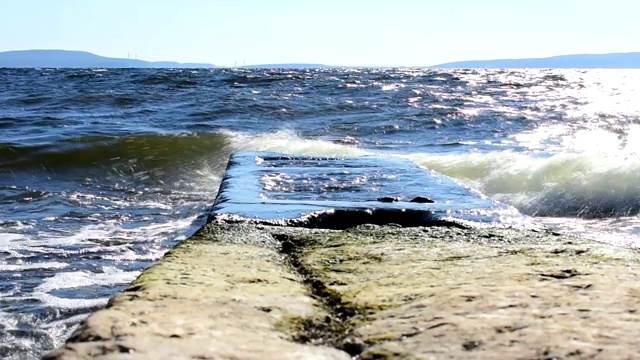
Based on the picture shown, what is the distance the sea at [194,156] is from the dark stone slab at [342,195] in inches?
16.7

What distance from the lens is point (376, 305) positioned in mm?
1482

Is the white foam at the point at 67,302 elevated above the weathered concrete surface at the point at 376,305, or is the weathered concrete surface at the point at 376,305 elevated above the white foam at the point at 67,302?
the weathered concrete surface at the point at 376,305

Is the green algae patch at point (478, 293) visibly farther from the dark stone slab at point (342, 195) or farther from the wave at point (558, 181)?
the wave at point (558, 181)

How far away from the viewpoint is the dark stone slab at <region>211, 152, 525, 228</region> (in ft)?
9.48

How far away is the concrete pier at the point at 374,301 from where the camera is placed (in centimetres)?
116

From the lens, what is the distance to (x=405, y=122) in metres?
14.1

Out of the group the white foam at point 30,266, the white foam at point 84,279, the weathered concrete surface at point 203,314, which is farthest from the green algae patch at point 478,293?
the white foam at point 30,266

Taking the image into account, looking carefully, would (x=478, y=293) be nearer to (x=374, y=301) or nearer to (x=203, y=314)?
(x=374, y=301)

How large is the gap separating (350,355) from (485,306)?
13.0 inches

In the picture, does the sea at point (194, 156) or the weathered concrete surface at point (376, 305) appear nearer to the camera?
the weathered concrete surface at point (376, 305)

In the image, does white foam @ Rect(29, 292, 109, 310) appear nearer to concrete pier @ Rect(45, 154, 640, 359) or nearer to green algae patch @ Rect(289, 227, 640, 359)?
concrete pier @ Rect(45, 154, 640, 359)

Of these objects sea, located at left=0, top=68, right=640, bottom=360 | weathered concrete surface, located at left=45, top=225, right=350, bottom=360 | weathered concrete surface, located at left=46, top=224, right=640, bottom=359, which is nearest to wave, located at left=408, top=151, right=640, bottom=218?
sea, located at left=0, top=68, right=640, bottom=360

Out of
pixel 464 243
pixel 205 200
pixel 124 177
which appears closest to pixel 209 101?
pixel 124 177

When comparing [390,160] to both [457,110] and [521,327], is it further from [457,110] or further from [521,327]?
[457,110]
